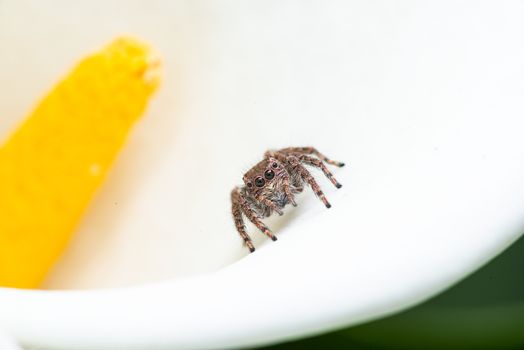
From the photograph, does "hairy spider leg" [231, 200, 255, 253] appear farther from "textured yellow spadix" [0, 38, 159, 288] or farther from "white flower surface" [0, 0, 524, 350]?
"textured yellow spadix" [0, 38, 159, 288]

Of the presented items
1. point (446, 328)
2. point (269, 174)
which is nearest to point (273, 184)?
point (269, 174)

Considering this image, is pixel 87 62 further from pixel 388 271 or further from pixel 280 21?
pixel 388 271

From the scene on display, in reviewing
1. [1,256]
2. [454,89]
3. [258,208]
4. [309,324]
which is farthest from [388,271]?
[1,256]

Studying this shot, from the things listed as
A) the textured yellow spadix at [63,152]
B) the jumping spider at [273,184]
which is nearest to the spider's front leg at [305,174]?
the jumping spider at [273,184]

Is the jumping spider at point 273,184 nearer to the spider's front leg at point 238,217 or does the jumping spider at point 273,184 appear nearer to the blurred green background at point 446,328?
the spider's front leg at point 238,217

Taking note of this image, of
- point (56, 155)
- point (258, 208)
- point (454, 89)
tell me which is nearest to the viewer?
point (454, 89)

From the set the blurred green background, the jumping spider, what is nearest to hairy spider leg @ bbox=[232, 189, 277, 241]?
the jumping spider

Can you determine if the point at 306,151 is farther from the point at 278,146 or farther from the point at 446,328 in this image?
the point at 446,328
